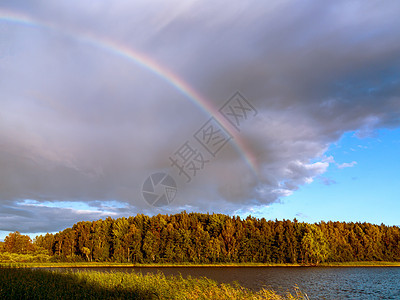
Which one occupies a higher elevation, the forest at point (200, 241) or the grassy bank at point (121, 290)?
the forest at point (200, 241)

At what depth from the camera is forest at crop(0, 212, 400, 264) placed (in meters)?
118

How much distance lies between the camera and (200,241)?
119m

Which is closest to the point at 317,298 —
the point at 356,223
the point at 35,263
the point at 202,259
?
the point at 202,259

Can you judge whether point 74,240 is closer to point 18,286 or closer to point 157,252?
point 157,252

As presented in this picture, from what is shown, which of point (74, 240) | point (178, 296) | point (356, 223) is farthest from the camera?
point (356, 223)

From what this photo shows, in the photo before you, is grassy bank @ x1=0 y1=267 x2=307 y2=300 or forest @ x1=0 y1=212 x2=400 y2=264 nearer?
grassy bank @ x1=0 y1=267 x2=307 y2=300

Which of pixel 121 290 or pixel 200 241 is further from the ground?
pixel 200 241

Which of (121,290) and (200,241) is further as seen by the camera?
(200,241)

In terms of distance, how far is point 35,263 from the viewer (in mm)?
113125

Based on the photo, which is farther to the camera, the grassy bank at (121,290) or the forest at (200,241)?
the forest at (200,241)

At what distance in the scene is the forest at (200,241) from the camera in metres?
118

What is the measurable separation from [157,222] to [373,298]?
9262cm

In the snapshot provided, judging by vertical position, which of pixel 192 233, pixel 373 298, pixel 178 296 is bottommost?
pixel 373 298

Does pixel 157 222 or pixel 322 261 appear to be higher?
pixel 157 222
